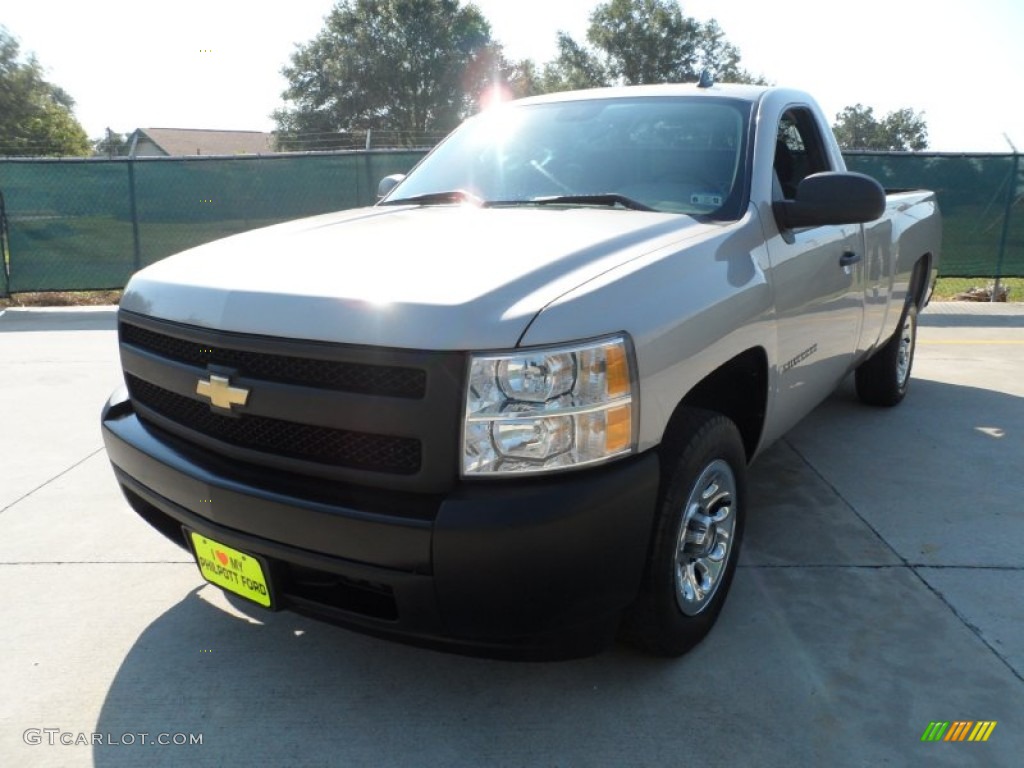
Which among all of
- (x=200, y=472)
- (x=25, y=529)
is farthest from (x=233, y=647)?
(x=25, y=529)

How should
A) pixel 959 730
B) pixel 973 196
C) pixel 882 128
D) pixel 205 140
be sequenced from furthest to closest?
pixel 882 128 < pixel 205 140 < pixel 973 196 < pixel 959 730

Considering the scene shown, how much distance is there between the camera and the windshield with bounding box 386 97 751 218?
3.13 m

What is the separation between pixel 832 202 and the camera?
299 cm

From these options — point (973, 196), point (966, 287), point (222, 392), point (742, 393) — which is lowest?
point (966, 287)

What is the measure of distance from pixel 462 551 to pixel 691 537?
3.16 feet

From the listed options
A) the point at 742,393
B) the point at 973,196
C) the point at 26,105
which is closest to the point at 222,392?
the point at 742,393

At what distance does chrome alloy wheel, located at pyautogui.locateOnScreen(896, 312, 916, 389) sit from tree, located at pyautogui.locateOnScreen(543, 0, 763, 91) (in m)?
48.9

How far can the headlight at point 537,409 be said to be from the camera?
1.97 m

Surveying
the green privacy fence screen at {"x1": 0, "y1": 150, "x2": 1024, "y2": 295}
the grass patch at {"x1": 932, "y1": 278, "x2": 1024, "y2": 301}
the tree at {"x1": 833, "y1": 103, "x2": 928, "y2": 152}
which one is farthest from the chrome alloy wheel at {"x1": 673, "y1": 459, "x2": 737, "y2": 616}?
the tree at {"x1": 833, "y1": 103, "x2": 928, "y2": 152}

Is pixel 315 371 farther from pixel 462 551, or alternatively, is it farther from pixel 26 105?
pixel 26 105

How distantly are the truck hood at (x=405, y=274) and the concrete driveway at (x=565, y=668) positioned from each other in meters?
1.15

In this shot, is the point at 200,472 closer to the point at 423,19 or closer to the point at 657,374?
the point at 657,374

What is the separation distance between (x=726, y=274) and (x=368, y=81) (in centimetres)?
5220

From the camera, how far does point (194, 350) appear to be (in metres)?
2.42
